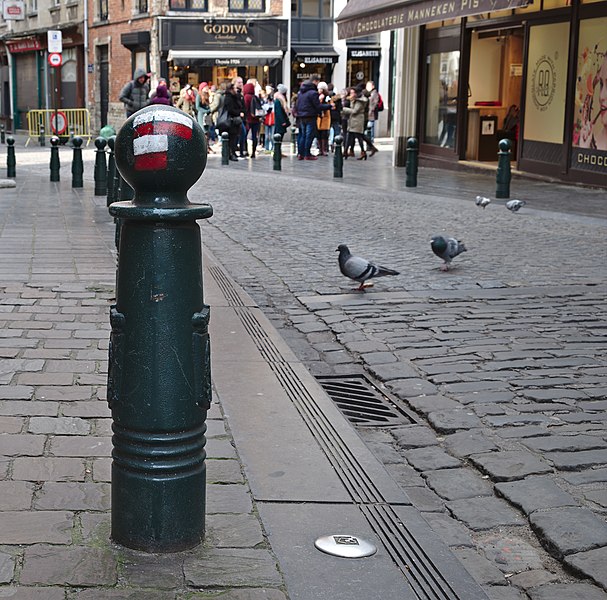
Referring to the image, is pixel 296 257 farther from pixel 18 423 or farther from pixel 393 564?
→ pixel 393 564

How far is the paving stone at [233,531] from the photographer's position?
3.02 m

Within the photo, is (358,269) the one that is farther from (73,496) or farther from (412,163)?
(412,163)

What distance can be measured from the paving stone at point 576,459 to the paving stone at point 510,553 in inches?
28.1

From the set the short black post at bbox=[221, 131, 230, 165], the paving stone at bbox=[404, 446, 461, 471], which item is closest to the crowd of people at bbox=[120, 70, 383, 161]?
the short black post at bbox=[221, 131, 230, 165]

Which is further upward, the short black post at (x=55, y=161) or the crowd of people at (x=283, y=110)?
the crowd of people at (x=283, y=110)

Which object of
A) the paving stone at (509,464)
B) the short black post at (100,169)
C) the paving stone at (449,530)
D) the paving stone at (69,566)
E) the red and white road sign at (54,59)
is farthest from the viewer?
the red and white road sign at (54,59)

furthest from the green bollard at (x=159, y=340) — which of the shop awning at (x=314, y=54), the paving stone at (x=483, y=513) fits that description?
the shop awning at (x=314, y=54)

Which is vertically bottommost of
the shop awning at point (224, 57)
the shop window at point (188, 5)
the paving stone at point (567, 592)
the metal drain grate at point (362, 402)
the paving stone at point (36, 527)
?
the metal drain grate at point (362, 402)

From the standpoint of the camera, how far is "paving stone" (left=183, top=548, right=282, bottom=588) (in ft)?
9.09

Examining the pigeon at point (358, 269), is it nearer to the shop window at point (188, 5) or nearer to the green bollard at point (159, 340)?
the green bollard at point (159, 340)

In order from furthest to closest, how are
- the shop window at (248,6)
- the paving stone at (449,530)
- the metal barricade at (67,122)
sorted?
the shop window at (248,6)
the metal barricade at (67,122)
the paving stone at (449,530)

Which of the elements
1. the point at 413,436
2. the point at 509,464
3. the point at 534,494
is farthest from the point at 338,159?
the point at 534,494

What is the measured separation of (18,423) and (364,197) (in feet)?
A: 37.9

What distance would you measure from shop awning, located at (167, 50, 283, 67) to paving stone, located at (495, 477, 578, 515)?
3443cm
